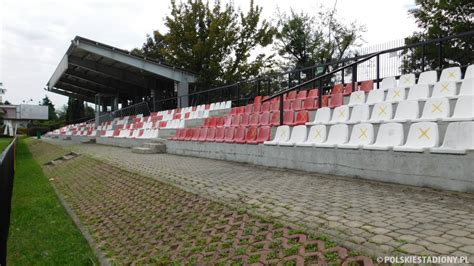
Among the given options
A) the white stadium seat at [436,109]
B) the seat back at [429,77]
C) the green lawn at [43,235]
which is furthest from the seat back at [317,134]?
the green lawn at [43,235]

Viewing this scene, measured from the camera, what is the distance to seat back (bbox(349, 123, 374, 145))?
6.42 m

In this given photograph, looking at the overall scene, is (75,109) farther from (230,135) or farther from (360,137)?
(360,137)

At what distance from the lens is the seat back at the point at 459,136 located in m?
4.85

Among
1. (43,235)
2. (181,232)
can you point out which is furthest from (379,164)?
(43,235)

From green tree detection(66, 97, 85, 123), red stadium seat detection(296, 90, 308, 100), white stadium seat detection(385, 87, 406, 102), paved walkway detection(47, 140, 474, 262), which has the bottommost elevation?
paved walkway detection(47, 140, 474, 262)

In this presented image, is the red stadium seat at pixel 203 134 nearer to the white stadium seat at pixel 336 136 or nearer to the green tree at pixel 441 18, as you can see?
the white stadium seat at pixel 336 136

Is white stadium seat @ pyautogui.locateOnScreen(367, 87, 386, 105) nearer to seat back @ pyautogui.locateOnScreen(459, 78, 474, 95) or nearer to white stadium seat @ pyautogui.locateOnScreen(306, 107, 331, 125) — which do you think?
white stadium seat @ pyautogui.locateOnScreen(306, 107, 331, 125)

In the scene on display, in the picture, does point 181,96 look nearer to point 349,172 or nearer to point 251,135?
point 251,135

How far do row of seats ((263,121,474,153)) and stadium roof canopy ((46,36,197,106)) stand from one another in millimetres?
13146

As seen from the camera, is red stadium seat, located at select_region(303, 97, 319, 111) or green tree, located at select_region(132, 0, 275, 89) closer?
red stadium seat, located at select_region(303, 97, 319, 111)

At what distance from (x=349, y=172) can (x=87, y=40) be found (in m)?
17.5

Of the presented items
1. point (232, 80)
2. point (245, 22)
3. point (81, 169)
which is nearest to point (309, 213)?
point (81, 169)

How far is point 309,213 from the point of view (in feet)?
13.6

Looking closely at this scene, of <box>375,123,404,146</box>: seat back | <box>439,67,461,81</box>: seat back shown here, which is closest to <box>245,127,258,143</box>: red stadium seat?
<box>375,123,404,146</box>: seat back
